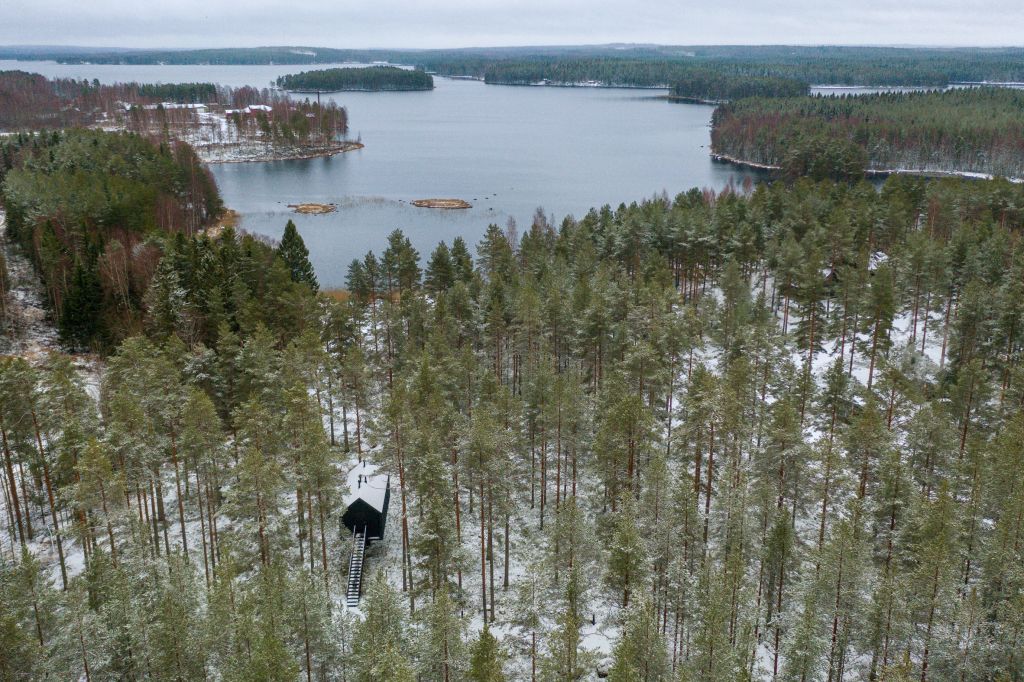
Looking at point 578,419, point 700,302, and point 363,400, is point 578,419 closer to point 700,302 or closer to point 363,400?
point 363,400

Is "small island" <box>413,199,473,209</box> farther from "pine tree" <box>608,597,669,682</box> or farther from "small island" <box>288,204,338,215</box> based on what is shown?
"pine tree" <box>608,597,669,682</box>

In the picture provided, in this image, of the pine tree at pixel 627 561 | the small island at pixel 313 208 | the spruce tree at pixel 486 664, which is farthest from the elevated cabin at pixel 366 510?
the small island at pixel 313 208

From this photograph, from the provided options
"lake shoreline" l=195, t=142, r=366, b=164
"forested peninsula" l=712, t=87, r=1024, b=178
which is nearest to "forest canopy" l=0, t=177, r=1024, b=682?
"forested peninsula" l=712, t=87, r=1024, b=178

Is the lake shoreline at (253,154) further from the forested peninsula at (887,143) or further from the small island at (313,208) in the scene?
the forested peninsula at (887,143)

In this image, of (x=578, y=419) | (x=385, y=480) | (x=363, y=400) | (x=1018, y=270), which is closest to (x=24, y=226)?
(x=363, y=400)

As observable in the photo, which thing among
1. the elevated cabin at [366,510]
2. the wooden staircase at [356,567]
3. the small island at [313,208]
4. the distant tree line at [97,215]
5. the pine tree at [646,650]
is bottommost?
the wooden staircase at [356,567]

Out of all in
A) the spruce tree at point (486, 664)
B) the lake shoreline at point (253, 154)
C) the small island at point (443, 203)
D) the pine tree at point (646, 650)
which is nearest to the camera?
the spruce tree at point (486, 664)

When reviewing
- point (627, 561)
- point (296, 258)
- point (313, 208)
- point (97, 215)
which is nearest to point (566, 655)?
point (627, 561)
